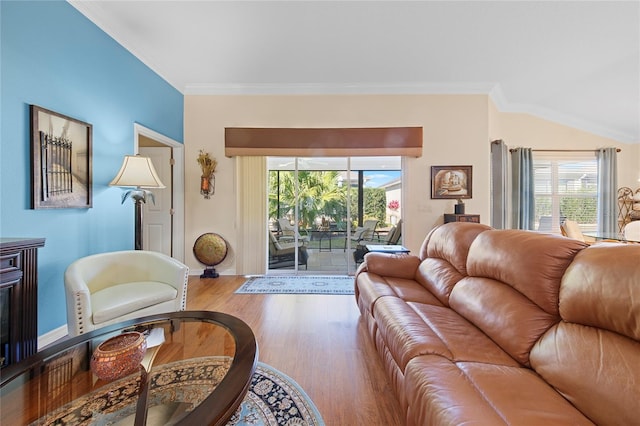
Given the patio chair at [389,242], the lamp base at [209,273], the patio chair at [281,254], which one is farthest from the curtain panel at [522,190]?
the lamp base at [209,273]

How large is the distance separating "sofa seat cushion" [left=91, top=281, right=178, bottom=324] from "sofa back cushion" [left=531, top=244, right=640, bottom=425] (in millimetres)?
2562

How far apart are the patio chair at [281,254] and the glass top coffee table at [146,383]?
287cm

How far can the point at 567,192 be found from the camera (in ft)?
16.9

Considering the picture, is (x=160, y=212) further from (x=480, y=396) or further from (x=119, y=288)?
(x=480, y=396)

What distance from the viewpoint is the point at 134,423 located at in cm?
104

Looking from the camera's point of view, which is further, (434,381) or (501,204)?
(501,204)

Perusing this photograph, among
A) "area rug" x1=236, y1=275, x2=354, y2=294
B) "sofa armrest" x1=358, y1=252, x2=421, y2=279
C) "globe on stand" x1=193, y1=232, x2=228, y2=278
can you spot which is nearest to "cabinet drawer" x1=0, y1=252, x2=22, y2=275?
"area rug" x1=236, y1=275, x2=354, y2=294

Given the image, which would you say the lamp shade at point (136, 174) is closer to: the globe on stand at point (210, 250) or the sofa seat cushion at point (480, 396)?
the globe on stand at point (210, 250)

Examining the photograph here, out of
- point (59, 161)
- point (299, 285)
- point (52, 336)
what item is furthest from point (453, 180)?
point (52, 336)

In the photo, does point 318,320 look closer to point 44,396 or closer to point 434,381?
point 434,381

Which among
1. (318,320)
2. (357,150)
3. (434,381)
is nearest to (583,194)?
(357,150)

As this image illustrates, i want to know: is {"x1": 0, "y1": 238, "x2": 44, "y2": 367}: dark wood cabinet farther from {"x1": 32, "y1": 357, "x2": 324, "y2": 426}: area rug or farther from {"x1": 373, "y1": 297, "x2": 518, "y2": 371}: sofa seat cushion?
{"x1": 373, "y1": 297, "x2": 518, "y2": 371}: sofa seat cushion

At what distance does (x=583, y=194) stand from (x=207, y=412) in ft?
23.3

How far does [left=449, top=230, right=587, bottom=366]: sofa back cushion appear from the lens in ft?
4.09
